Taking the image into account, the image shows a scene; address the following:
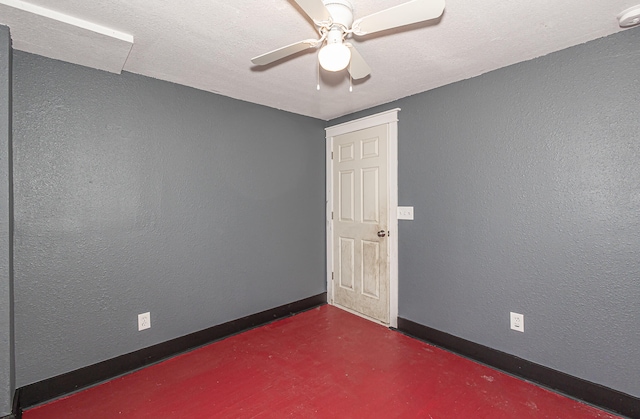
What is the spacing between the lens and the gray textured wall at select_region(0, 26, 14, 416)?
165cm

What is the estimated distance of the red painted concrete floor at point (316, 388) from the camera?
1.88 metres

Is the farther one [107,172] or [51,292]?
[107,172]

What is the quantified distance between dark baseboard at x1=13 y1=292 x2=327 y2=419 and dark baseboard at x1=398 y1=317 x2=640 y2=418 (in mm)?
1608

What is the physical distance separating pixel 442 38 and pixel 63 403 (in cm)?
338

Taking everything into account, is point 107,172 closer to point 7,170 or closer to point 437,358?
point 7,170

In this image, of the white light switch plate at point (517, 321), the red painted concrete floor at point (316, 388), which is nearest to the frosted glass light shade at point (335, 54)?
the red painted concrete floor at point (316, 388)

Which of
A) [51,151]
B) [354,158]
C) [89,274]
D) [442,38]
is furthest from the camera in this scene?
[354,158]

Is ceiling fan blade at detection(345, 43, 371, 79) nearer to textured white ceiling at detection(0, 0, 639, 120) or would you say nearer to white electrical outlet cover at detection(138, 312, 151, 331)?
textured white ceiling at detection(0, 0, 639, 120)

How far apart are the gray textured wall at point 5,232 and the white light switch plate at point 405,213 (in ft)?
9.47

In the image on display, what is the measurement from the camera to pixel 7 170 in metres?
1.68

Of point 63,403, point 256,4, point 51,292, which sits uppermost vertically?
point 256,4

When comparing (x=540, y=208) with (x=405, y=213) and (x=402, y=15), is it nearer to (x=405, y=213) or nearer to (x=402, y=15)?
(x=405, y=213)

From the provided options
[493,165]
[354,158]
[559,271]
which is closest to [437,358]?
[559,271]

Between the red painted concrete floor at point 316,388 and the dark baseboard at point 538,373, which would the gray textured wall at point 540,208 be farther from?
the red painted concrete floor at point 316,388
